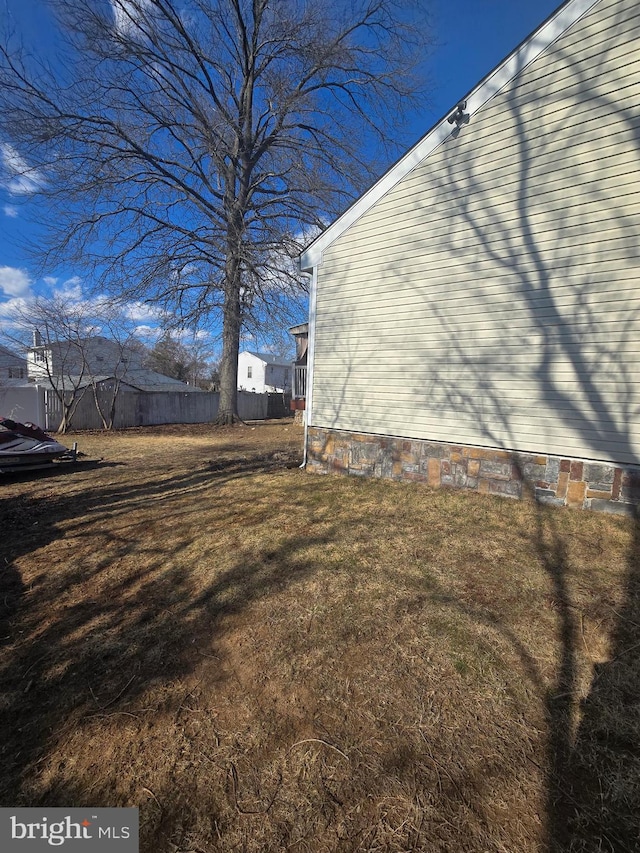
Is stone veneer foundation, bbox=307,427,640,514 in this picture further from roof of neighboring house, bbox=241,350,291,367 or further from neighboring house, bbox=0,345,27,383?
roof of neighboring house, bbox=241,350,291,367

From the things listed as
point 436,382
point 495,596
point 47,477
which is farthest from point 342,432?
point 47,477

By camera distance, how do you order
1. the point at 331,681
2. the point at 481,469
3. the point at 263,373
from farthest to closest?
the point at 263,373 < the point at 481,469 < the point at 331,681

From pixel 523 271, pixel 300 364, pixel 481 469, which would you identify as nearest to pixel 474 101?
pixel 523 271

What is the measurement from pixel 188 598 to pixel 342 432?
4.31 metres

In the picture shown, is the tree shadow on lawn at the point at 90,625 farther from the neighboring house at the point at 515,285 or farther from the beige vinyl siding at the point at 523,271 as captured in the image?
the beige vinyl siding at the point at 523,271

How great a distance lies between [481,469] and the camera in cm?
547

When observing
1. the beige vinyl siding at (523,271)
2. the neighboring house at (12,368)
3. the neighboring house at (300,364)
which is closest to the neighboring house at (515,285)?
the beige vinyl siding at (523,271)

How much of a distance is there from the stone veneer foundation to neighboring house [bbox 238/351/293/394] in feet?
131

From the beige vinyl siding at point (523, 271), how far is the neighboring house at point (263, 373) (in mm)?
40587

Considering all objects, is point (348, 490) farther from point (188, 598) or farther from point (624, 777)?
point (624, 777)

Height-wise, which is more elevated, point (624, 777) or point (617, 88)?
point (617, 88)

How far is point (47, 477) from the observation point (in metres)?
7.19

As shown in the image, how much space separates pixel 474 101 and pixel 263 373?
1703 inches

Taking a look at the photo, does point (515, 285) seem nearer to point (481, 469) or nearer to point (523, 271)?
point (523, 271)
